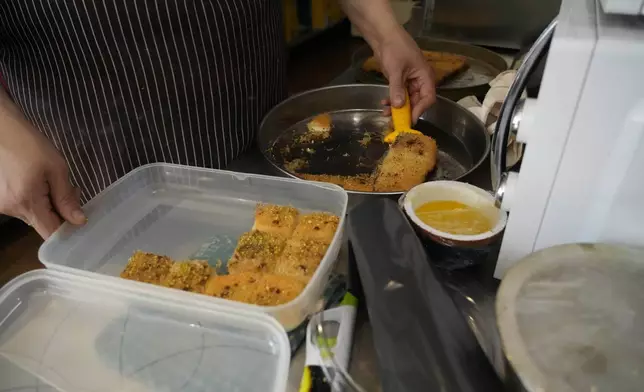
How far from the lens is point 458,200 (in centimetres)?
63

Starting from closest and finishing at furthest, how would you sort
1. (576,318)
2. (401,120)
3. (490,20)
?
(576,318), (401,120), (490,20)

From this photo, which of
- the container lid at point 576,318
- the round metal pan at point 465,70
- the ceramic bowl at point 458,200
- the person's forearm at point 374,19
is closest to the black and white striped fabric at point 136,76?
the person's forearm at point 374,19

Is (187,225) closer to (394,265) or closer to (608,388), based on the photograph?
(394,265)

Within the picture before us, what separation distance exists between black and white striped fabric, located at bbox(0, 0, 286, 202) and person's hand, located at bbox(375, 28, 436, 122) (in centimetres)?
22

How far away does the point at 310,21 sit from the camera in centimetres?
279

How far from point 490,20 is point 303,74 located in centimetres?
132

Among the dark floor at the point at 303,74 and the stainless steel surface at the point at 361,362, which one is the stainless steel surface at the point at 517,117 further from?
the dark floor at the point at 303,74

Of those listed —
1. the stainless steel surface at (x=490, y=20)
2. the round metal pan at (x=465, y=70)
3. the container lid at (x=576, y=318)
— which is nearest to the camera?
the container lid at (x=576, y=318)

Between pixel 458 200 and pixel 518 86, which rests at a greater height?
pixel 518 86

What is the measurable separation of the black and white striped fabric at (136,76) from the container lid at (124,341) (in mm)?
394

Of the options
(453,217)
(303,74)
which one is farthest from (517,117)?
(303,74)

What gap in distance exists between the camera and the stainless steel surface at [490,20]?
1516 millimetres

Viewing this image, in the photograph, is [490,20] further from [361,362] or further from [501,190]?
[361,362]

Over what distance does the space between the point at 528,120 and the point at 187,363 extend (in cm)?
39
